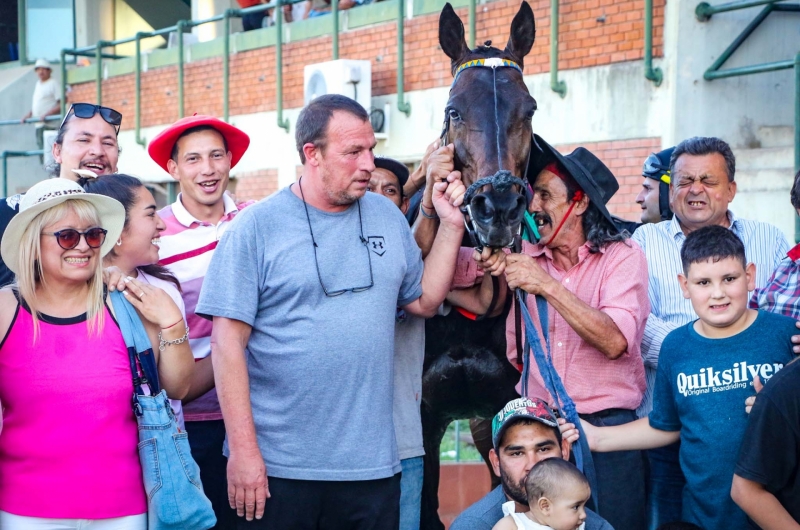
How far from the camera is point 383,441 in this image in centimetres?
386

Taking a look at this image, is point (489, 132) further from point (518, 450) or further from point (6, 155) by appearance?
point (6, 155)

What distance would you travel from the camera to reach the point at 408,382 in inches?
170

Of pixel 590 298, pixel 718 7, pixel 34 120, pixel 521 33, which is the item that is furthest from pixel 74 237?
pixel 34 120

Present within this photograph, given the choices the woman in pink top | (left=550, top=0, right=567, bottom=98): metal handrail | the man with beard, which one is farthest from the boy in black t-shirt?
(left=550, top=0, right=567, bottom=98): metal handrail

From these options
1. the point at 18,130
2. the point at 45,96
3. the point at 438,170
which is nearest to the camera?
the point at 438,170

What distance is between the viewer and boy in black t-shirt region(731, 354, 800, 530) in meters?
3.30

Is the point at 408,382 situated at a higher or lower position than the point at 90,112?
lower

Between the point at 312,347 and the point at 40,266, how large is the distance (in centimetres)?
98

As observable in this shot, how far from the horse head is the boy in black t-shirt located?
1.07m

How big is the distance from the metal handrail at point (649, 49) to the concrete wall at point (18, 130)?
13.0m

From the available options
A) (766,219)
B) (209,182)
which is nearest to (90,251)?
(209,182)

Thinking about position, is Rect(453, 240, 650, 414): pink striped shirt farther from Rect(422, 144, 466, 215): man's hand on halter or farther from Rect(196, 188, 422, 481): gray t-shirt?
Rect(196, 188, 422, 481): gray t-shirt

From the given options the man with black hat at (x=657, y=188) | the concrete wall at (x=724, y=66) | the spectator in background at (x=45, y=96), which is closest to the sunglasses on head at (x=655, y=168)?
the man with black hat at (x=657, y=188)

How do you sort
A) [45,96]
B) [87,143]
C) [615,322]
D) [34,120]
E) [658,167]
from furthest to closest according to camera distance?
[45,96] < [34,120] < [658,167] < [87,143] < [615,322]
